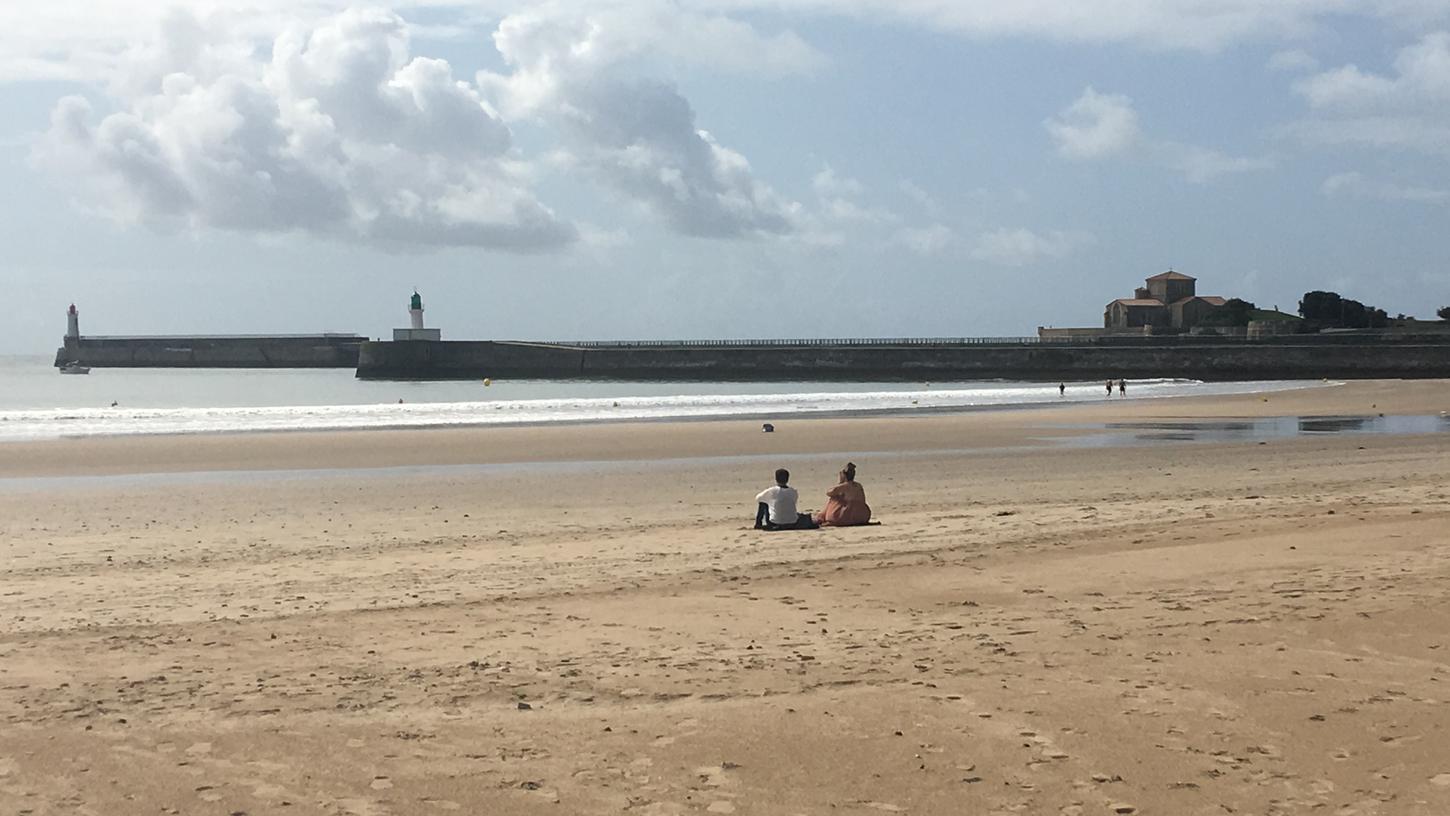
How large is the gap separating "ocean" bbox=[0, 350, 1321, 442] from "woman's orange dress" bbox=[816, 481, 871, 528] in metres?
18.4

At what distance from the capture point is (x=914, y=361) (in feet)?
214

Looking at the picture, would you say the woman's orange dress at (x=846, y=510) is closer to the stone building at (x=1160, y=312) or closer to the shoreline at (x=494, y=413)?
the shoreline at (x=494, y=413)

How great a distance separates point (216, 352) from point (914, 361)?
56.2 meters

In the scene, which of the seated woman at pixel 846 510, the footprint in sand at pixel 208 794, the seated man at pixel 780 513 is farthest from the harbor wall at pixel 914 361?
the footprint in sand at pixel 208 794

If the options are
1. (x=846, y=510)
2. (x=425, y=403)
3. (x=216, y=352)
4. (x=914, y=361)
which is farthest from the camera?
(x=216, y=352)

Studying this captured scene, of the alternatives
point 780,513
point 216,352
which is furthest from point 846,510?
point 216,352

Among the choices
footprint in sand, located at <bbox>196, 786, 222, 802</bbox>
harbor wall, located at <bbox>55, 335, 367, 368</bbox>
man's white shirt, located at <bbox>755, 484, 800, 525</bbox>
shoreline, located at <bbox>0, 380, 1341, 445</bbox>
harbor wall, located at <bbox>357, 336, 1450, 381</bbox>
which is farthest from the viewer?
harbor wall, located at <bbox>55, 335, 367, 368</bbox>

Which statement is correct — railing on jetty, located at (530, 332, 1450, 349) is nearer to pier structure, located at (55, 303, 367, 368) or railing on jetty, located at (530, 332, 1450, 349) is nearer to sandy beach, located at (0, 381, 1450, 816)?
pier structure, located at (55, 303, 367, 368)

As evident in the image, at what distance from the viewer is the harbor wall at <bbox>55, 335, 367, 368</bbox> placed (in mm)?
92688

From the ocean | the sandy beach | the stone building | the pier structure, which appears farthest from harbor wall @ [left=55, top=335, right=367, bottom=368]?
the sandy beach

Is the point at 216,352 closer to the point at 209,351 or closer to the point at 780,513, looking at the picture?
the point at 209,351

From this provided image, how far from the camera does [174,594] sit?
750cm

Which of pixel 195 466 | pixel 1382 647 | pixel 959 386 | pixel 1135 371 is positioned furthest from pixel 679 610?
pixel 1135 371

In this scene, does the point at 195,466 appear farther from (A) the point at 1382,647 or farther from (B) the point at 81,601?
(A) the point at 1382,647
